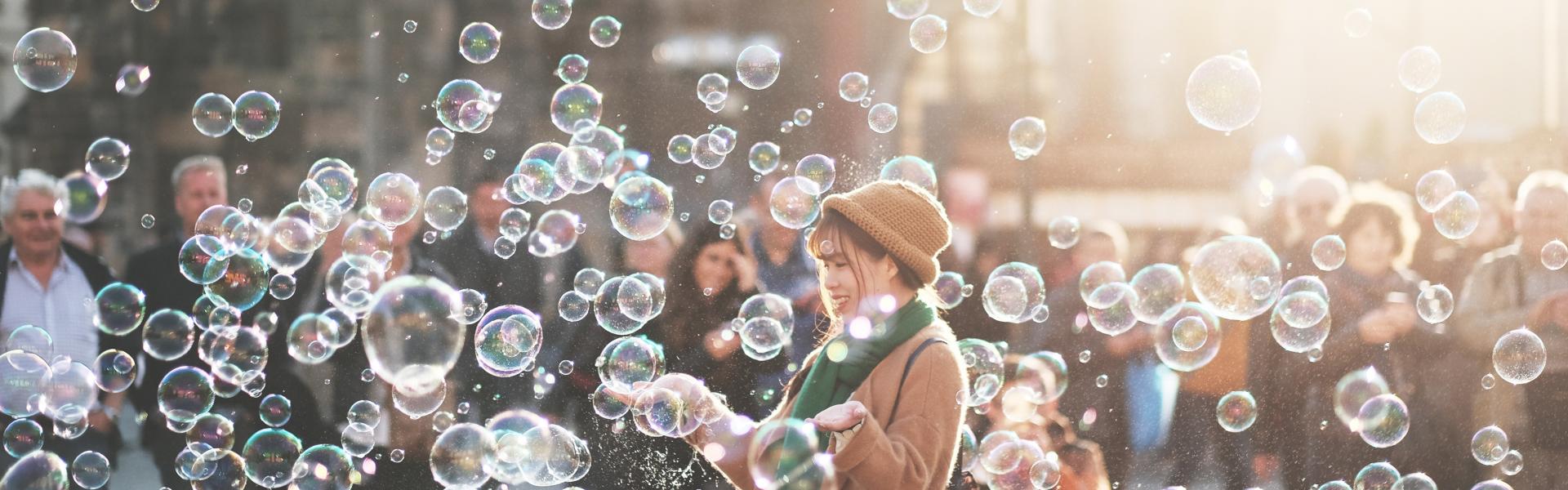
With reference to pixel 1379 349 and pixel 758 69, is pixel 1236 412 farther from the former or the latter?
pixel 758 69

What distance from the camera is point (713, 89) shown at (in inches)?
220

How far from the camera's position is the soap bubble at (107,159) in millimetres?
5160

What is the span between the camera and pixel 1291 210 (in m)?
5.42

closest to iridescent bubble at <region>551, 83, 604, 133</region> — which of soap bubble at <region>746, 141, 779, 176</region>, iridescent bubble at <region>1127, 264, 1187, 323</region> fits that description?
soap bubble at <region>746, 141, 779, 176</region>

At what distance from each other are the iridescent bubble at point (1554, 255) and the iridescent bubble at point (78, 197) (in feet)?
18.3

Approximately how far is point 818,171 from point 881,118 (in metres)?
0.74

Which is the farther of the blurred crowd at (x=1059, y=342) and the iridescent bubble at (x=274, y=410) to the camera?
the blurred crowd at (x=1059, y=342)

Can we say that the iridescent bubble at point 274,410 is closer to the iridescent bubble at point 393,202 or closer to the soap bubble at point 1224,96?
the iridescent bubble at point 393,202

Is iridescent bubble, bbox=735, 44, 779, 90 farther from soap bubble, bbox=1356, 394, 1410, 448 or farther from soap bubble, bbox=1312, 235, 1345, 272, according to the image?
soap bubble, bbox=1356, 394, 1410, 448

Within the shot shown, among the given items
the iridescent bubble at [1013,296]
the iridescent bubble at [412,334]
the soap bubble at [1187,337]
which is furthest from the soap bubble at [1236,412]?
the iridescent bubble at [412,334]

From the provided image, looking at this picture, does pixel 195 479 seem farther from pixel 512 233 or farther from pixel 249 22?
pixel 249 22

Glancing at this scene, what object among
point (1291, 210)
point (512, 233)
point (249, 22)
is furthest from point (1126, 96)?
point (249, 22)

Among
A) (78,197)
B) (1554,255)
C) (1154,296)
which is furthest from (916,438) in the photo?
(78,197)

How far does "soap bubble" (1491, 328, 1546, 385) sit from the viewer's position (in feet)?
15.7
